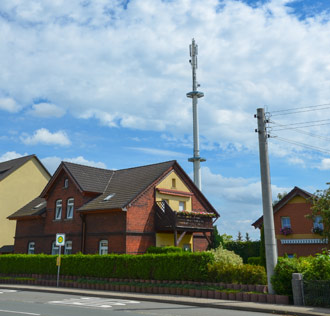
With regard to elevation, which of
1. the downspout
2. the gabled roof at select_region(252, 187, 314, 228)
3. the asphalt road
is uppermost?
the gabled roof at select_region(252, 187, 314, 228)

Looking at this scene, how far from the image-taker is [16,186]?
39.1 meters

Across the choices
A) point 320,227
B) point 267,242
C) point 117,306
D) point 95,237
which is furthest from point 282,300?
point 320,227

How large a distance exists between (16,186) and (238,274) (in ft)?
95.5

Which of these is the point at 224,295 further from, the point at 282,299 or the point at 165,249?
the point at 165,249

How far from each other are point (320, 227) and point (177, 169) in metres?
12.5

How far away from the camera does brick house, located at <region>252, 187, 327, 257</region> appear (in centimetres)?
3212

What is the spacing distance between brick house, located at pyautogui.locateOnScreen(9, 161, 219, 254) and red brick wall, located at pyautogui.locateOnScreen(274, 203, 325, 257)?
6360mm

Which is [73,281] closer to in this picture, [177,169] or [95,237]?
[95,237]

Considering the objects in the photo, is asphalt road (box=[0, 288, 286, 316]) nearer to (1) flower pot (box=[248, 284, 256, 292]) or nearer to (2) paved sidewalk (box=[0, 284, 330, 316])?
(2) paved sidewalk (box=[0, 284, 330, 316])

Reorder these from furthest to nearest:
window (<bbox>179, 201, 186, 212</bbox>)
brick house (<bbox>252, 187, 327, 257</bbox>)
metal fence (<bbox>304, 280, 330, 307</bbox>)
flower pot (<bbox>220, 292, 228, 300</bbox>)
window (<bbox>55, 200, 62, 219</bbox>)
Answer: brick house (<bbox>252, 187, 327, 257</bbox>), window (<bbox>179, 201, 186, 212</bbox>), window (<bbox>55, 200, 62, 219</bbox>), flower pot (<bbox>220, 292, 228, 300</bbox>), metal fence (<bbox>304, 280, 330, 307</bbox>)

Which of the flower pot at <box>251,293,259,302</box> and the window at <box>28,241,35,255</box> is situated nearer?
the flower pot at <box>251,293,259,302</box>

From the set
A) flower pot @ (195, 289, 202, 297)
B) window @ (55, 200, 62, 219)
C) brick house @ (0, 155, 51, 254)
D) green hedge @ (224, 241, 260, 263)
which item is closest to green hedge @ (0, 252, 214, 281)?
flower pot @ (195, 289, 202, 297)

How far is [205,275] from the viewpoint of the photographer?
677 inches

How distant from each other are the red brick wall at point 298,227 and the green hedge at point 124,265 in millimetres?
16755
